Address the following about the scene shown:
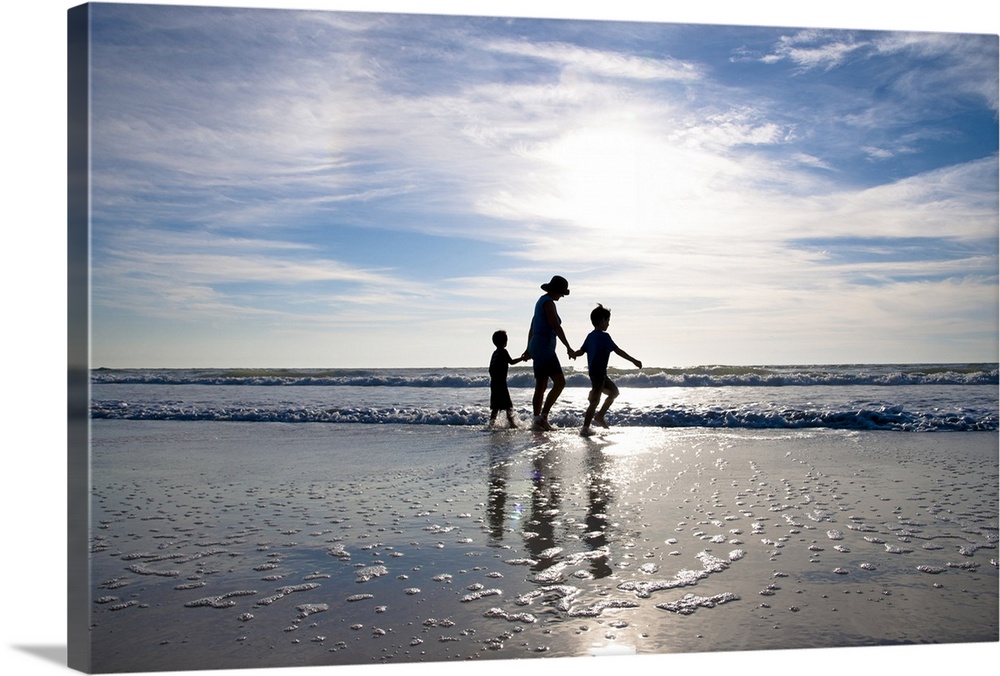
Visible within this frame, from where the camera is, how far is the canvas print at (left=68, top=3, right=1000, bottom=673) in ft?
11.1

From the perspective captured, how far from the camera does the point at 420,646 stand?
2.98 metres

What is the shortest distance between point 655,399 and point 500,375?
364cm

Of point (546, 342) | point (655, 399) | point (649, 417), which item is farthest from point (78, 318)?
point (655, 399)

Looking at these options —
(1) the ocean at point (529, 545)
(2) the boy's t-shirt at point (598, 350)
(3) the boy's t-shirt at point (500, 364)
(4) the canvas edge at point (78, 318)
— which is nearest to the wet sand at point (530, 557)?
(1) the ocean at point (529, 545)

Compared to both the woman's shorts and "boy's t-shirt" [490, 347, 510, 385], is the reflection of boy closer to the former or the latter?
"boy's t-shirt" [490, 347, 510, 385]

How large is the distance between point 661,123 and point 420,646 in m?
3.68

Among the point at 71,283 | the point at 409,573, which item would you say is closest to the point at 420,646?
the point at 409,573

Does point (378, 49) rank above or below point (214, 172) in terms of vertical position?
above

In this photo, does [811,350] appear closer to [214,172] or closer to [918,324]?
[918,324]

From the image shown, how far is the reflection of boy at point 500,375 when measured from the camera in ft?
28.7

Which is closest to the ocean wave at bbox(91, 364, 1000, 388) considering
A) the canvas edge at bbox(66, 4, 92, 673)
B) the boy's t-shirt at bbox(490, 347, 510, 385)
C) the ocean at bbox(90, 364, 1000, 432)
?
the ocean at bbox(90, 364, 1000, 432)

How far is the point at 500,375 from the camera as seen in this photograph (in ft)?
29.0

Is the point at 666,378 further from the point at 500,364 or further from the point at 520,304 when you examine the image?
the point at 520,304

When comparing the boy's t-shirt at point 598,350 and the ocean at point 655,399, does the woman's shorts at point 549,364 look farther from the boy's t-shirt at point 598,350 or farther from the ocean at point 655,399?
the ocean at point 655,399
